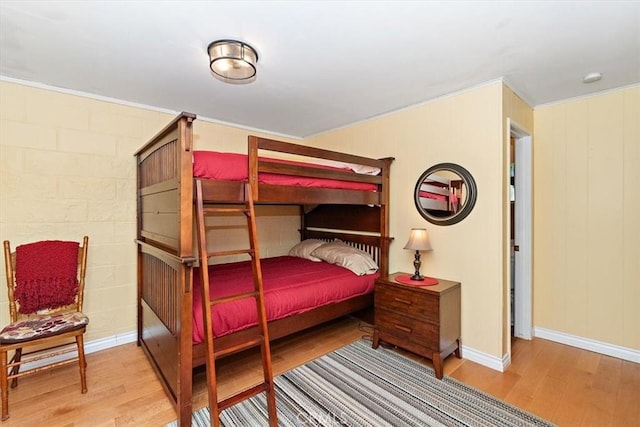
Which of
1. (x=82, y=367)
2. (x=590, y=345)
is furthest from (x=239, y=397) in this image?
(x=590, y=345)

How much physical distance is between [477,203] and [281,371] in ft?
7.27

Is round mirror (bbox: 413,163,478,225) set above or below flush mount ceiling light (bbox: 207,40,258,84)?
below

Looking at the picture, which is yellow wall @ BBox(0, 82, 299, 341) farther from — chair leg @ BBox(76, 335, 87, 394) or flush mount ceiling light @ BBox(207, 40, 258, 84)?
flush mount ceiling light @ BBox(207, 40, 258, 84)

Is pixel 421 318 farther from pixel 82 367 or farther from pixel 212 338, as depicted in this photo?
pixel 82 367

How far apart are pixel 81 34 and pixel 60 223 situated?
1.69 meters

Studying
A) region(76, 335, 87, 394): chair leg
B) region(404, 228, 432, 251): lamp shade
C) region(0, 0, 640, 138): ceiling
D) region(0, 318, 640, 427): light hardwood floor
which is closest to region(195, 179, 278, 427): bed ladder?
region(0, 318, 640, 427): light hardwood floor

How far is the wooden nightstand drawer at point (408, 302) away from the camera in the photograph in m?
2.37

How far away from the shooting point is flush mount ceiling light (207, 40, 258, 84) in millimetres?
1924

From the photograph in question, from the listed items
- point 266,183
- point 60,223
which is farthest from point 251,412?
point 60,223

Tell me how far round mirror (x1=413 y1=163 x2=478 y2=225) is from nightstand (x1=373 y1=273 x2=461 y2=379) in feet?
2.05

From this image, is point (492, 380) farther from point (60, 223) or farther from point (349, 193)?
point (60, 223)

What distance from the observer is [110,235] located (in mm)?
2893

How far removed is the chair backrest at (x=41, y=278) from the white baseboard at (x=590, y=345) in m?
4.44

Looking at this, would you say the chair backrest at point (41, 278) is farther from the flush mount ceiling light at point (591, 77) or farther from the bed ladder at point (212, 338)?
the flush mount ceiling light at point (591, 77)
